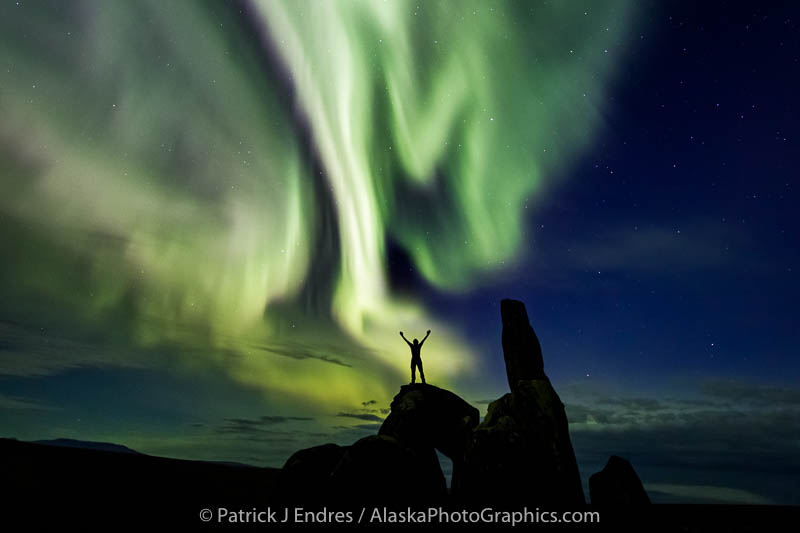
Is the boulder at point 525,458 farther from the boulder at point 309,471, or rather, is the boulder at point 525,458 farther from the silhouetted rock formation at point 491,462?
the boulder at point 309,471

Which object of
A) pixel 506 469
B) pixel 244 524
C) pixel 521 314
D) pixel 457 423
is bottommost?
pixel 244 524

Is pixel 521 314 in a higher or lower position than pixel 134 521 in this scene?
higher

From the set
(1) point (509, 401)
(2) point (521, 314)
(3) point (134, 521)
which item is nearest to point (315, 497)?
(3) point (134, 521)

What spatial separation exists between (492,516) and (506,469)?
197 centimetres

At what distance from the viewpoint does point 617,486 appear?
74.3 ft

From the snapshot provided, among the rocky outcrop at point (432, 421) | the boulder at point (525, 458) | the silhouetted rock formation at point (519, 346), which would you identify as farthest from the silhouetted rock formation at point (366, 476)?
the silhouetted rock formation at point (519, 346)

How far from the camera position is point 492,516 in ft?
69.2

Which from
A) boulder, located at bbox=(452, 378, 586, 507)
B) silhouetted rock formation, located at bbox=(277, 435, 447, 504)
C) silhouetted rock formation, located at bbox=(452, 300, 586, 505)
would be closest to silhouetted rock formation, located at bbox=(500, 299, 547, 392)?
silhouetted rock formation, located at bbox=(452, 300, 586, 505)

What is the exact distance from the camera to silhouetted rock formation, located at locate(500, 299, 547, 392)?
26844 mm

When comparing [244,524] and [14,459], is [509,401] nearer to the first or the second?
[244,524]

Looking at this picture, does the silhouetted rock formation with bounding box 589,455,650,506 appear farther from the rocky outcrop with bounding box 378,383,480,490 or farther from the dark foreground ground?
the rocky outcrop with bounding box 378,383,480,490

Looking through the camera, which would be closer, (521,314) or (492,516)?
(492,516)

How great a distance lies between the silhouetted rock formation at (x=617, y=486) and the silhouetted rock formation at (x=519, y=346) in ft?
17.1

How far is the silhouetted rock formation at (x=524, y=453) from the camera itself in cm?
2178
